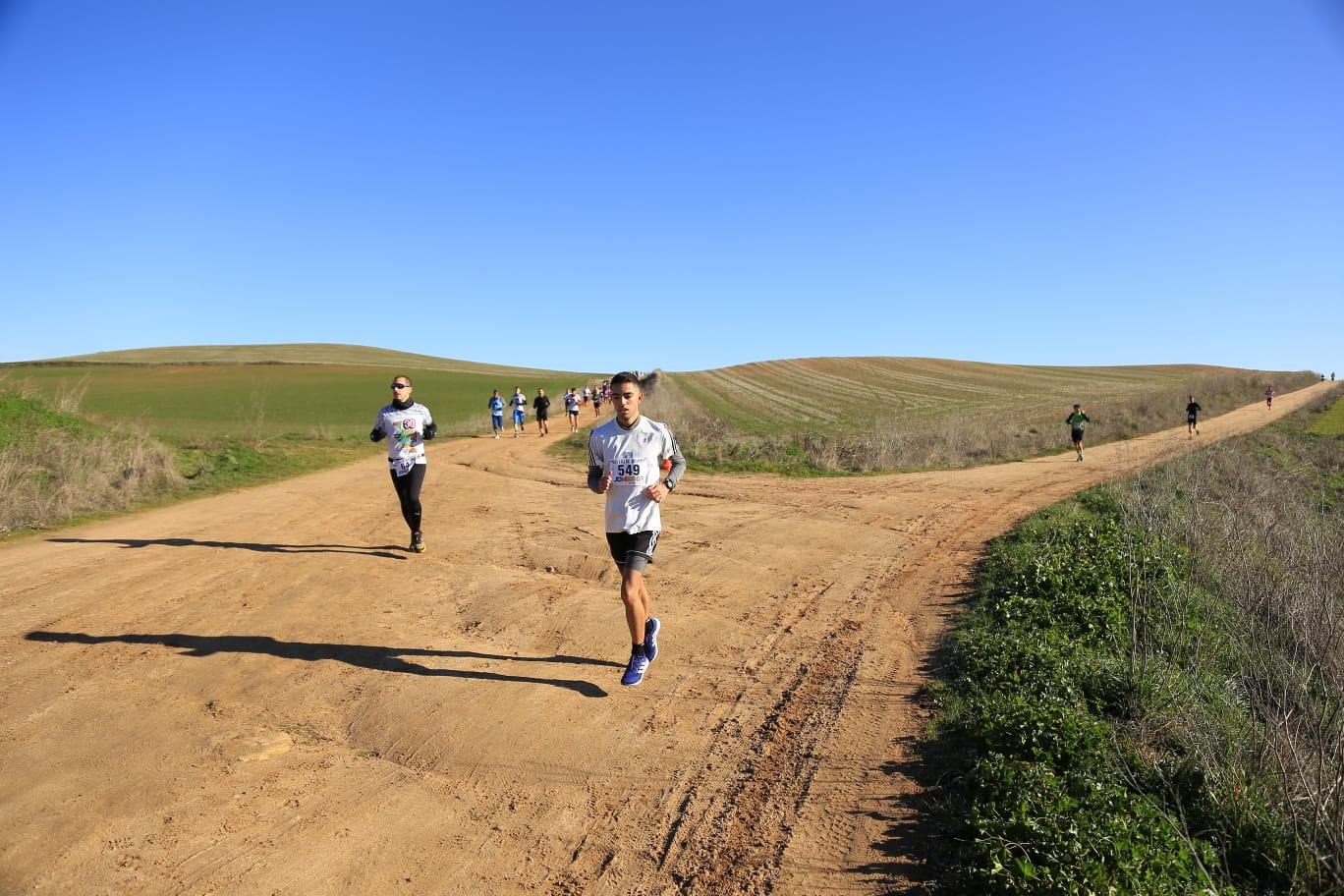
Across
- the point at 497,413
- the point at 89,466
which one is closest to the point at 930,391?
the point at 497,413

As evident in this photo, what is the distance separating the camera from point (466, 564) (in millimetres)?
9109

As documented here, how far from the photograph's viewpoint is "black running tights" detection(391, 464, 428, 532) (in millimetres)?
9555

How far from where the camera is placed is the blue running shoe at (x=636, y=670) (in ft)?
18.6

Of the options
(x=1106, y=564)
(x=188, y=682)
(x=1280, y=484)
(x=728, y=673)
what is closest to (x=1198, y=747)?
(x=728, y=673)

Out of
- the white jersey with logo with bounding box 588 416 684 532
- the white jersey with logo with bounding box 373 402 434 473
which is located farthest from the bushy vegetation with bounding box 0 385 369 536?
the white jersey with logo with bounding box 588 416 684 532

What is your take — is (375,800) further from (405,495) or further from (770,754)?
(405,495)

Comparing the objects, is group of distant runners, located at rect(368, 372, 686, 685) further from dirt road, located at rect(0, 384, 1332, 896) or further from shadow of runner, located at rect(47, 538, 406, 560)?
shadow of runner, located at rect(47, 538, 406, 560)

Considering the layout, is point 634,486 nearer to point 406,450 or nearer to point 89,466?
point 406,450

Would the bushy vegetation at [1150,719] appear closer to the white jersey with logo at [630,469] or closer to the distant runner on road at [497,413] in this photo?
the white jersey with logo at [630,469]

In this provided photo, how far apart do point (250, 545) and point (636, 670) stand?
659 centimetres

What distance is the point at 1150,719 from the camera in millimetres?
4770

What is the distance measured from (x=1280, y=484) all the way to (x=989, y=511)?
5189 millimetres

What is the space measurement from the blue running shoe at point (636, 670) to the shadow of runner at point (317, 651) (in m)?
0.31

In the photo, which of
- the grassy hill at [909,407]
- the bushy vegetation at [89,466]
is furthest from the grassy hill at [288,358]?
the bushy vegetation at [89,466]
